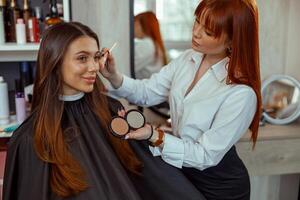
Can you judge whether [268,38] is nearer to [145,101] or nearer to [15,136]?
[145,101]

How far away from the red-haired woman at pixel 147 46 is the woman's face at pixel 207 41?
72 cm

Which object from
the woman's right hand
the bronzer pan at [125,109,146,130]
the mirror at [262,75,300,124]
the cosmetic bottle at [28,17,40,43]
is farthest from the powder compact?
the mirror at [262,75,300,124]

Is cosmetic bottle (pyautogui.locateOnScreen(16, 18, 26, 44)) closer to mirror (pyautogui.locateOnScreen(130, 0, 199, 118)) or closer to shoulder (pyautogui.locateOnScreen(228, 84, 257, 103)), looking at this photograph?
mirror (pyautogui.locateOnScreen(130, 0, 199, 118))

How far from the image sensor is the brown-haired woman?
1188mm

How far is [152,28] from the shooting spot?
80.0 inches

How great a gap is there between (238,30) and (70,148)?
0.69m

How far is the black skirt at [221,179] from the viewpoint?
4.58 feet

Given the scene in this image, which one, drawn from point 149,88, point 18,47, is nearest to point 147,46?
point 149,88

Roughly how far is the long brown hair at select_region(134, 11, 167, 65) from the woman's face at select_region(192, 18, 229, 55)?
716 mm

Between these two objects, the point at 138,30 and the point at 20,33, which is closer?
the point at 20,33

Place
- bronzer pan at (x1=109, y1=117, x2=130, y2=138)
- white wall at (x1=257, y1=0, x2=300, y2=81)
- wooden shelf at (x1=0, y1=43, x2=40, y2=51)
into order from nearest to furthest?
bronzer pan at (x1=109, y1=117, x2=130, y2=138)
wooden shelf at (x1=0, y1=43, x2=40, y2=51)
white wall at (x1=257, y1=0, x2=300, y2=81)

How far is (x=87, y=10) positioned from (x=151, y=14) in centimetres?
35

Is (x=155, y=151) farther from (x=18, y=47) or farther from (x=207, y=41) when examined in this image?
(x=18, y=47)

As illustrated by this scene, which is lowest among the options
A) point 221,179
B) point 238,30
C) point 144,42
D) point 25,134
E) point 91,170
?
point 221,179
